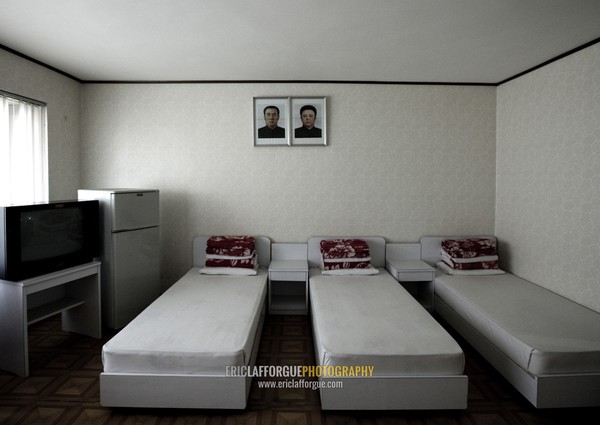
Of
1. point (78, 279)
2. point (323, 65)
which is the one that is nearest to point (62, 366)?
point (78, 279)

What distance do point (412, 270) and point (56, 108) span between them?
162 inches

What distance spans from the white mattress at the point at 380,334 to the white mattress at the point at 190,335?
21.8 inches

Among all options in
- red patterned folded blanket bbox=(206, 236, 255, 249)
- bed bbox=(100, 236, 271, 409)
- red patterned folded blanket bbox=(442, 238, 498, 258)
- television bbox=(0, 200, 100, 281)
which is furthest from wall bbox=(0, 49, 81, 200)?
red patterned folded blanket bbox=(442, 238, 498, 258)

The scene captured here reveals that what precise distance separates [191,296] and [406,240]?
8.24 ft

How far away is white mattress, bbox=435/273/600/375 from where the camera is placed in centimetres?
219

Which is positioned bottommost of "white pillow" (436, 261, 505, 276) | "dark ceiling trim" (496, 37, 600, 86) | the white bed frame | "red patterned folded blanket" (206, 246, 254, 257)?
the white bed frame

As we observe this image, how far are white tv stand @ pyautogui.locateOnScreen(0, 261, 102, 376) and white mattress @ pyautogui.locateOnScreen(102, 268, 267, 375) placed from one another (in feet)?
2.37

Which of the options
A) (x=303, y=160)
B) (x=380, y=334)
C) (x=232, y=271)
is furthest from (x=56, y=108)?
(x=380, y=334)

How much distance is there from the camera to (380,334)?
2.44 m

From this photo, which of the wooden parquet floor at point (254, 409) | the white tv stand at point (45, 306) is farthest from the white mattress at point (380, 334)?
the white tv stand at point (45, 306)

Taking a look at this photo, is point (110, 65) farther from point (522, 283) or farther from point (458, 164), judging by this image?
point (522, 283)

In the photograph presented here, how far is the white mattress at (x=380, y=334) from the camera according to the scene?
2.18 m

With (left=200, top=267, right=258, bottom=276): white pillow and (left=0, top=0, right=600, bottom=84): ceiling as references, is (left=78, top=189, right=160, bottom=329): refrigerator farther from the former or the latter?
(left=0, top=0, right=600, bottom=84): ceiling

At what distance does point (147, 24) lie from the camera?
2646 mm
